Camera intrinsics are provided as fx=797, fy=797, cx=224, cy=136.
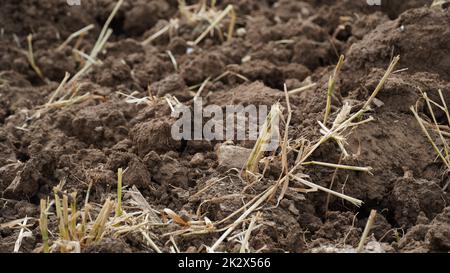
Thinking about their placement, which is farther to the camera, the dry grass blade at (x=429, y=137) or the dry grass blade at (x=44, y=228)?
the dry grass blade at (x=429, y=137)

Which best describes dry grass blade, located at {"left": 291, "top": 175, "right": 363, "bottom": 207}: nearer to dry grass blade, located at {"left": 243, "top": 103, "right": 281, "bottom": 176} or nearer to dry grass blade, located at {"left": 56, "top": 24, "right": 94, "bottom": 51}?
dry grass blade, located at {"left": 243, "top": 103, "right": 281, "bottom": 176}

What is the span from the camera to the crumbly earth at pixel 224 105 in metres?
3.07

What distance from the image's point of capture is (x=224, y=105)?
3850 millimetres

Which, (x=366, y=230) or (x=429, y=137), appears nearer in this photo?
(x=366, y=230)

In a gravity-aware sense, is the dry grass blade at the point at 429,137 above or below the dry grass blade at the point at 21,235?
above

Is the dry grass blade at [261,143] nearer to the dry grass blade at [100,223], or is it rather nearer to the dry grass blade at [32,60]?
the dry grass blade at [100,223]

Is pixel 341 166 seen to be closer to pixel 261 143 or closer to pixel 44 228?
pixel 261 143

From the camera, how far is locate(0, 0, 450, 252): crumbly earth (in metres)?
3.07

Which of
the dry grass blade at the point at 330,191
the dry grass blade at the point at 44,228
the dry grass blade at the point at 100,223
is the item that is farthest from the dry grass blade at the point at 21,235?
the dry grass blade at the point at 330,191

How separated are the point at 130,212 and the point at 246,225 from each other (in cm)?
47

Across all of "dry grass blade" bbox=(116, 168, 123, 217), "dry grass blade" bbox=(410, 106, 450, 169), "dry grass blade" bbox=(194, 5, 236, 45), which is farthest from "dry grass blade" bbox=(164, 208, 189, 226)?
"dry grass blade" bbox=(194, 5, 236, 45)

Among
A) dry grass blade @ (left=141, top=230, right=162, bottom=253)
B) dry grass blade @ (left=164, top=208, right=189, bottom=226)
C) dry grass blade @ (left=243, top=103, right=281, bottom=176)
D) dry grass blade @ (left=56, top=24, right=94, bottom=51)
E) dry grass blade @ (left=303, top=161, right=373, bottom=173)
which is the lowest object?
dry grass blade @ (left=141, top=230, right=162, bottom=253)

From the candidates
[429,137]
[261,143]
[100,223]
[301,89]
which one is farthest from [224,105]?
[100,223]
